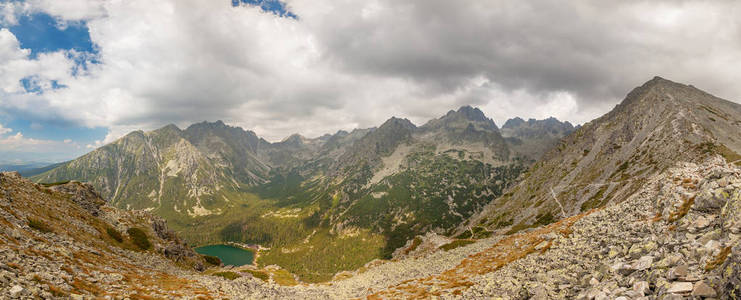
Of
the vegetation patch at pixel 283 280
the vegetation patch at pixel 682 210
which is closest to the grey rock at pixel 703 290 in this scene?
the vegetation patch at pixel 682 210

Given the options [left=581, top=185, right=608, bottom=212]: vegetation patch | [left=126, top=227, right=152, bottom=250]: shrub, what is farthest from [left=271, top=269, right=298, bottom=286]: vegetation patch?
[left=581, top=185, right=608, bottom=212]: vegetation patch

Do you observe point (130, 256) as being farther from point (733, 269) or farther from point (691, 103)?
point (691, 103)

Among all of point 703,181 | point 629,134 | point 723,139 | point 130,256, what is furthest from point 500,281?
point 629,134

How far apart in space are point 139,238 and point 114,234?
5.54 metres

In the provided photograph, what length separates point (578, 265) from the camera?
21.2m

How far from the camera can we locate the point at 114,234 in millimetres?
60688

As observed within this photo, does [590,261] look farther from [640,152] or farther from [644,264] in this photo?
[640,152]

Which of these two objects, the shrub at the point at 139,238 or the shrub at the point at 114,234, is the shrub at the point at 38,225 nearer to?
the shrub at the point at 114,234

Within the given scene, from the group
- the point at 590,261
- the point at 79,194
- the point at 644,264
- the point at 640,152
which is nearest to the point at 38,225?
the point at 79,194

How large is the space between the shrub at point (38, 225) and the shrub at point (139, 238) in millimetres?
23042

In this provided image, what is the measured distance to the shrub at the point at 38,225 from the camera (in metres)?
40.1

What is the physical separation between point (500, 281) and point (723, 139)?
189313 mm

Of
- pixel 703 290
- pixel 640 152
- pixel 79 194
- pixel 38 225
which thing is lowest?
pixel 38 225

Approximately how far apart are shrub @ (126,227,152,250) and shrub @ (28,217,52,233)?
75.6 ft
